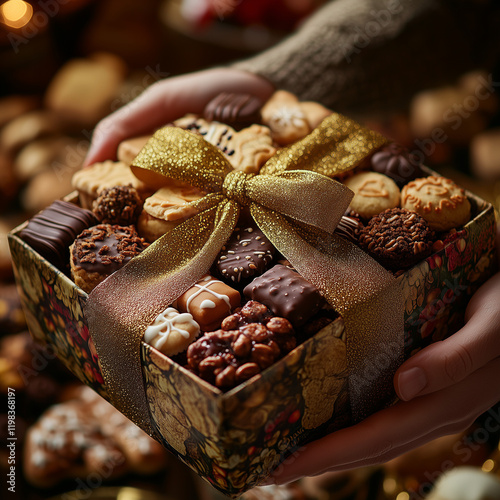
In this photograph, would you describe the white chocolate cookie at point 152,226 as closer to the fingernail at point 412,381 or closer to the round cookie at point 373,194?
the round cookie at point 373,194

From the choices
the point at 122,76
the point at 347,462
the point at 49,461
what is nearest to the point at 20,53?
the point at 122,76

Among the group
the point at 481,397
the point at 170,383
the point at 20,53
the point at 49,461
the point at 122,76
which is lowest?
the point at 49,461

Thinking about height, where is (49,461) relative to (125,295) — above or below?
below

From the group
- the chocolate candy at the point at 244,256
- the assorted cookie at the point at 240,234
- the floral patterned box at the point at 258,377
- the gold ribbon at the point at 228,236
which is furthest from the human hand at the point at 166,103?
the chocolate candy at the point at 244,256

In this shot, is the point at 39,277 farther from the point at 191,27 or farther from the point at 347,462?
the point at 191,27

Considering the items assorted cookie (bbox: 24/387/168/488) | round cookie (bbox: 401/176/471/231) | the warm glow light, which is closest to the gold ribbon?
round cookie (bbox: 401/176/471/231)

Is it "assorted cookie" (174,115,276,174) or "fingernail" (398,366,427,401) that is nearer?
"fingernail" (398,366,427,401)

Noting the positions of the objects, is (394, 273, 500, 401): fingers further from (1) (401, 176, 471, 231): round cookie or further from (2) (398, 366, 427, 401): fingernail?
(1) (401, 176, 471, 231): round cookie
